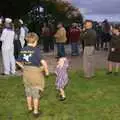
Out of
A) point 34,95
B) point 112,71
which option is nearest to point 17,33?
point 112,71

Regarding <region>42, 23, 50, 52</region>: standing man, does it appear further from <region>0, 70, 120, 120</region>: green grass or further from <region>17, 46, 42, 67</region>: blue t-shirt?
<region>17, 46, 42, 67</region>: blue t-shirt

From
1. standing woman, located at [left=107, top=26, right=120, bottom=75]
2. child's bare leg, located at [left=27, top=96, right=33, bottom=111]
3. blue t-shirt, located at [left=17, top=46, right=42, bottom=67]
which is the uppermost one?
blue t-shirt, located at [left=17, top=46, right=42, bottom=67]

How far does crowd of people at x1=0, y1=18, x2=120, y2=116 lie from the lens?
11297 millimetres

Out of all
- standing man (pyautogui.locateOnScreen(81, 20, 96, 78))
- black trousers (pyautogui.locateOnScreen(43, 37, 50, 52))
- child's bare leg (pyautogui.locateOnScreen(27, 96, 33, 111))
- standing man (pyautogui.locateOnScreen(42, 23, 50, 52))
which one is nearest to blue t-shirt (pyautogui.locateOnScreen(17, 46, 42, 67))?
child's bare leg (pyautogui.locateOnScreen(27, 96, 33, 111))

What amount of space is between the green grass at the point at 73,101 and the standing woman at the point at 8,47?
864mm

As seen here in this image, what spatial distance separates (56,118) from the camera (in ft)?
37.6

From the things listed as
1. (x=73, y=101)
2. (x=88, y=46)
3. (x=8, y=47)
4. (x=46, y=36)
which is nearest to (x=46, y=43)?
(x=46, y=36)

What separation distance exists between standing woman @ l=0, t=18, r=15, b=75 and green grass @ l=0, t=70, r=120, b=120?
2.83ft

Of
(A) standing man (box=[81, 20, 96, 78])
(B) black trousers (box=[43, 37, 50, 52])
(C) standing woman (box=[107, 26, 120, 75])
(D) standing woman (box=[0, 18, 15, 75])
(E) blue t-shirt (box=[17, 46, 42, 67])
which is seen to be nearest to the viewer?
(E) blue t-shirt (box=[17, 46, 42, 67])

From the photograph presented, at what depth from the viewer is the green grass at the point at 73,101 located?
1171 centimetres

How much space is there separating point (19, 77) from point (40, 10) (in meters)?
27.8

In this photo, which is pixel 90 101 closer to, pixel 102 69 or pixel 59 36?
pixel 102 69

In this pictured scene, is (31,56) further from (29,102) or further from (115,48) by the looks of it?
(115,48)

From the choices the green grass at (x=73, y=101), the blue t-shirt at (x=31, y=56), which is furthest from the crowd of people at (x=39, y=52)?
the green grass at (x=73, y=101)
